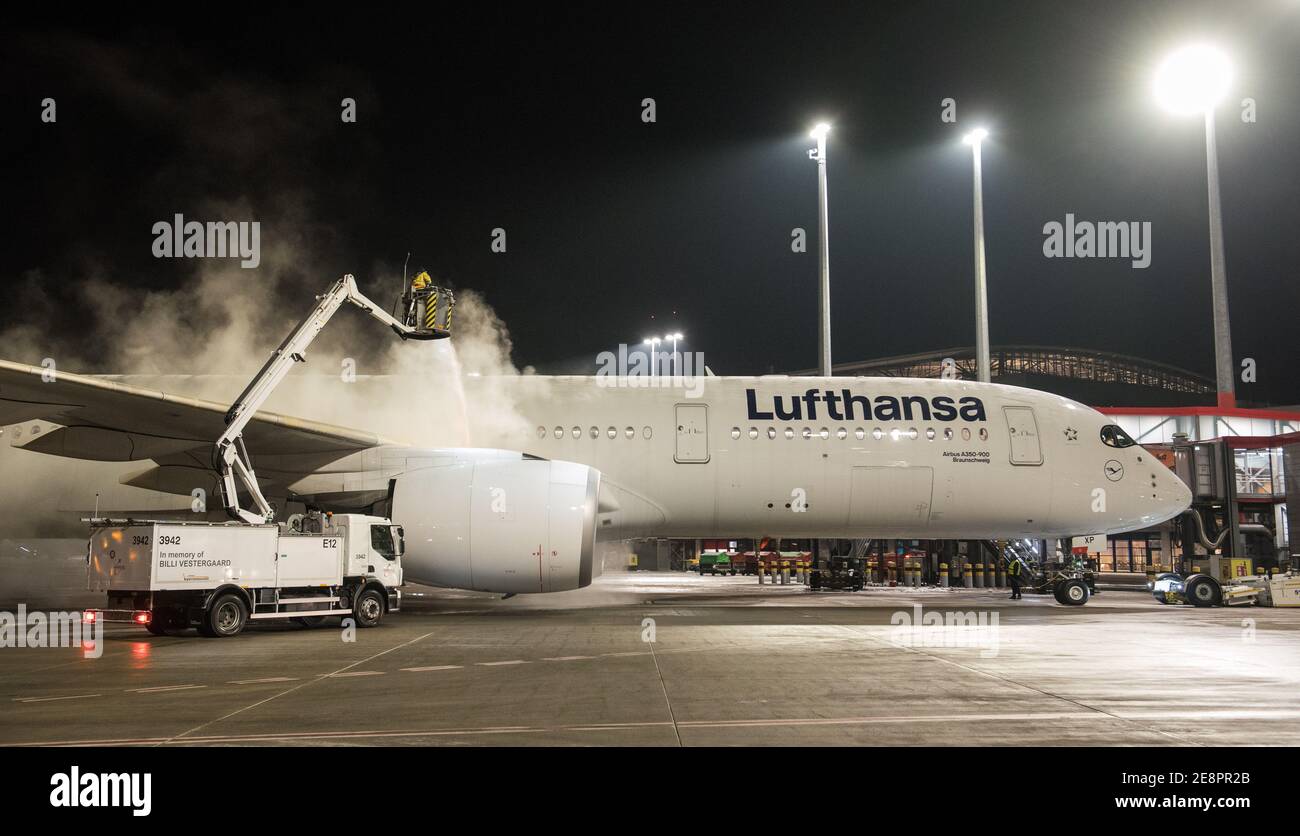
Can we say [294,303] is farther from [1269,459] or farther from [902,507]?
[1269,459]

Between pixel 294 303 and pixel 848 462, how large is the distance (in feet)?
36.3

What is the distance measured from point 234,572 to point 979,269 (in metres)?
23.9

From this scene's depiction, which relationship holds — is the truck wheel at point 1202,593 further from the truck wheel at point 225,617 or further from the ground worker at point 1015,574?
the truck wheel at point 225,617

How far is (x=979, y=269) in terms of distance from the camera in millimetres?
29328

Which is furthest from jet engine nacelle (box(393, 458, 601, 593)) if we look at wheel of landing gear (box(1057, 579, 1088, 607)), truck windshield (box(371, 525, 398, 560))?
wheel of landing gear (box(1057, 579, 1088, 607))

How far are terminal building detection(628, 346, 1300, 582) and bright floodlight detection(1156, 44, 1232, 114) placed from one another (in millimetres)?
9598

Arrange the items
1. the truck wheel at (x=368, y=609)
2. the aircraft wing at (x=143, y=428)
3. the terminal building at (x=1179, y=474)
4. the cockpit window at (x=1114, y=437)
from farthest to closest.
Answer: the terminal building at (x=1179, y=474) < the cockpit window at (x=1114, y=437) < the truck wheel at (x=368, y=609) < the aircraft wing at (x=143, y=428)

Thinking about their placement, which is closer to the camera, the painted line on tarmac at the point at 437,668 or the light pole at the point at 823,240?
the painted line on tarmac at the point at 437,668

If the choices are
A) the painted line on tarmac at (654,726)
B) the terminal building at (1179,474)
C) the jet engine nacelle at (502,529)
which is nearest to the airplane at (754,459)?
the jet engine nacelle at (502,529)

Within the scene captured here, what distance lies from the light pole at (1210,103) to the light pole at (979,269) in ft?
16.8

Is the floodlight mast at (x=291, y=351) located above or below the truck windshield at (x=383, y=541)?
above

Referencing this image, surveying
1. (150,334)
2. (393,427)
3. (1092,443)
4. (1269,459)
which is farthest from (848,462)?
(1269,459)

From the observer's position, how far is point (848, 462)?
1755cm

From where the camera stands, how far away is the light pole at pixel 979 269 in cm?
2905
